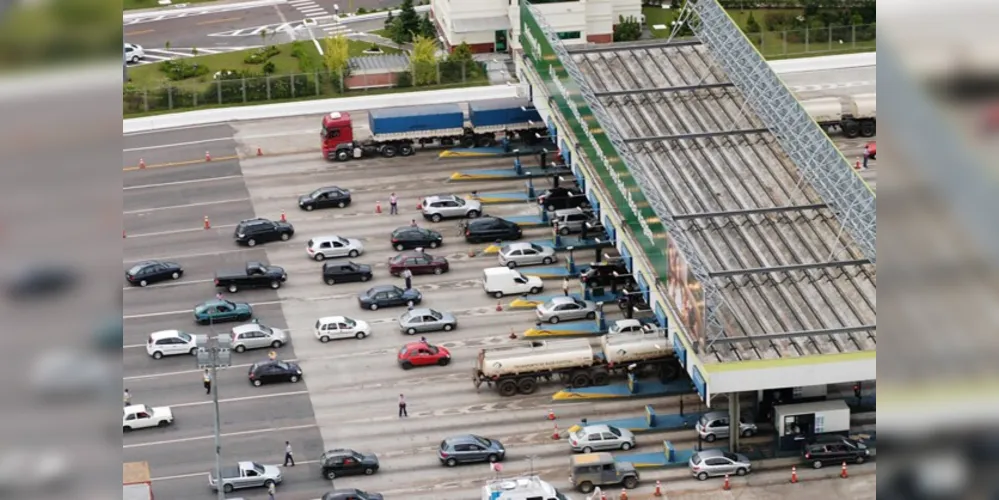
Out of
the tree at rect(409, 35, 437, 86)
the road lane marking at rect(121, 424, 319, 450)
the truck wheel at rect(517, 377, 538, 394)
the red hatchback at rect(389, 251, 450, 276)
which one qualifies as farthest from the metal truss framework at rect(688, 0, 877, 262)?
the road lane marking at rect(121, 424, 319, 450)

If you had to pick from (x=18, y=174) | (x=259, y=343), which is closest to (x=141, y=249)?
(x=259, y=343)

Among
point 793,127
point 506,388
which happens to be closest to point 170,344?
point 506,388

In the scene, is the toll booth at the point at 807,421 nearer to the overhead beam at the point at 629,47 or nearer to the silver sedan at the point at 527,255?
the silver sedan at the point at 527,255

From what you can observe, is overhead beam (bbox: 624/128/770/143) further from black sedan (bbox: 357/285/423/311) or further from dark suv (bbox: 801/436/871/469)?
dark suv (bbox: 801/436/871/469)

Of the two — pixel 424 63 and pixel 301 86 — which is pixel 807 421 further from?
pixel 301 86

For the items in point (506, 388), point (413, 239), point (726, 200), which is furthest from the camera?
point (413, 239)

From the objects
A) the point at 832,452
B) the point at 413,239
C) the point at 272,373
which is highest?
the point at 413,239
